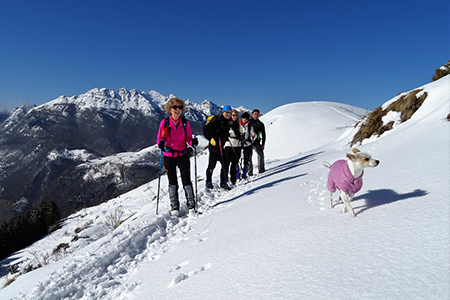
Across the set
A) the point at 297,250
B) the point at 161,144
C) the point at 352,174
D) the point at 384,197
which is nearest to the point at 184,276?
the point at 297,250

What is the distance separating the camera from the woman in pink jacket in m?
5.06

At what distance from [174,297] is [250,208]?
2.62 meters

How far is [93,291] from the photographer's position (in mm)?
A: 2836

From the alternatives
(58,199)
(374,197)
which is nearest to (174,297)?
(374,197)

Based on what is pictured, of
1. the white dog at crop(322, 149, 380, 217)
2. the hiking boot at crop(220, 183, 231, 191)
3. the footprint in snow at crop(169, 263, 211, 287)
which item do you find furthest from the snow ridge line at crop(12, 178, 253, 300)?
the hiking boot at crop(220, 183, 231, 191)

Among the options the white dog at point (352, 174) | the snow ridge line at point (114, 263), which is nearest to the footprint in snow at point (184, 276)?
the snow ridge line at point (114, 263)

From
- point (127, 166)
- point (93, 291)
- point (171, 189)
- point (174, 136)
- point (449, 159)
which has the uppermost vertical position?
point (127, 166)

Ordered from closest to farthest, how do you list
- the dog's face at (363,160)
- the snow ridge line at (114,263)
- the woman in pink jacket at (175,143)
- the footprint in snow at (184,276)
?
the footprint in snow at (184,276)
the snow ridge line at (114,263)
the dog's face at (363,160)
the woman in pink jacket at (175,143)

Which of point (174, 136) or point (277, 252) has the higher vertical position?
point (174, 136)

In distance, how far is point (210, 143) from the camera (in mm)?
7203

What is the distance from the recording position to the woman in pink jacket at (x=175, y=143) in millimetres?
5059

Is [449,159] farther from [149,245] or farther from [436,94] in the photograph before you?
[436,94]

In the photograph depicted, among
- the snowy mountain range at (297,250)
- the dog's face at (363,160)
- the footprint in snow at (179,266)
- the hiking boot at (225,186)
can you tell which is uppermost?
the dog's face at (363,160)

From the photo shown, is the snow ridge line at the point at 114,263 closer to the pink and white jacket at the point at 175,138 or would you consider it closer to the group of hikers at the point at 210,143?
the group of hikers at the point at 210,143
